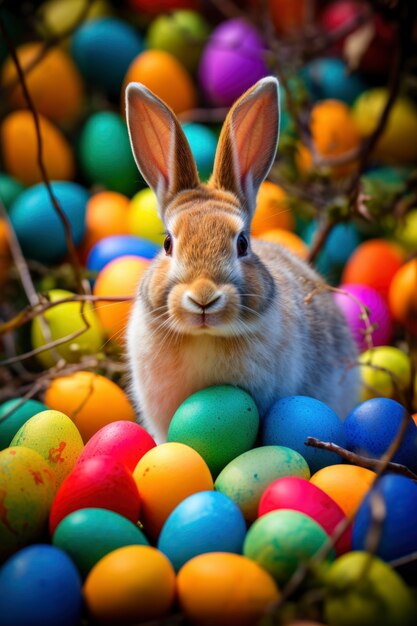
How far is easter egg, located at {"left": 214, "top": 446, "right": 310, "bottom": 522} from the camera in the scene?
1.67 meters

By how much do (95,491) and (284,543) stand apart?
41 cm

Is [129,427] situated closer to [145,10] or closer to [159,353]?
[159,353]

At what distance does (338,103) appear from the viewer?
3461 mm

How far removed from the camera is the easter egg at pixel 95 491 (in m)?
1.57

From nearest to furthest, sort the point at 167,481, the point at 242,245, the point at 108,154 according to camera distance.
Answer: the point at 167,481, the point at 242,245, the point at 108,154

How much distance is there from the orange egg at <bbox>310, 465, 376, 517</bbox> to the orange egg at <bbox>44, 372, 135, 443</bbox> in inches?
27.1

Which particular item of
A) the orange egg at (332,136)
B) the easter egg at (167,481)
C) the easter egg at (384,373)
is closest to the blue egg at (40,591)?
the easter egg at (167,481)

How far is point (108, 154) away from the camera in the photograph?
3293 millimetres

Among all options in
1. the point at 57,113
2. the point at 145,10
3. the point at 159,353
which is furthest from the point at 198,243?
the point at 145,10

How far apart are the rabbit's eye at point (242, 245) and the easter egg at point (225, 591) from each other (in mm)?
788

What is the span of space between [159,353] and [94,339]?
59 cm

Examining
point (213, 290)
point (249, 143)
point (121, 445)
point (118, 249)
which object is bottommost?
point (121, 445)

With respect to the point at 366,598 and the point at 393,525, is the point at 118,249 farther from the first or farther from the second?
the point at 366,598

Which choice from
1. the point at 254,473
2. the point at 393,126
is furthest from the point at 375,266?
the point at 254,473
